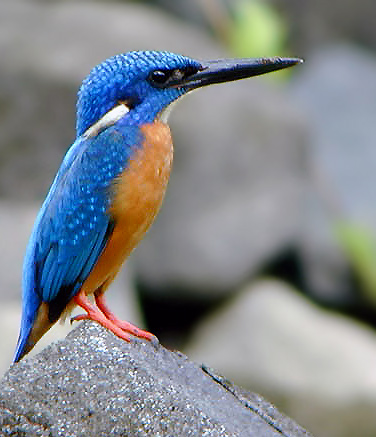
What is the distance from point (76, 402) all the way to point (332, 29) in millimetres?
11602

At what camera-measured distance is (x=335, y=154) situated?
12312 millimetres

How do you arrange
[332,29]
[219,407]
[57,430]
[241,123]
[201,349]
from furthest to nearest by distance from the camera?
[332,29] → [241,123] → [201,349] → [219,407] → [57,430]

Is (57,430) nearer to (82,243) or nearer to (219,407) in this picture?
(219,407)

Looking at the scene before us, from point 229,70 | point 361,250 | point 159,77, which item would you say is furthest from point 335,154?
point 159,77

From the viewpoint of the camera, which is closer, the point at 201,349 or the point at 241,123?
the point at 201,349

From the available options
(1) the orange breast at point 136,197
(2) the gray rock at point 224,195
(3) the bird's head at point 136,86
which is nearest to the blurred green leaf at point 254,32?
(2) the gray rock at point 224,195

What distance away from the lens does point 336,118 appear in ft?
42.1

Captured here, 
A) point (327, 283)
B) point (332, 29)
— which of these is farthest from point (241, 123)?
point (332, 29)

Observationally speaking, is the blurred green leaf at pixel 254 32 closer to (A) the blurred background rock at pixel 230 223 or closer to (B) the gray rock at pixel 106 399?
(A) the blurred background rock at pixel 230 223

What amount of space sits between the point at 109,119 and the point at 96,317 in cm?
79

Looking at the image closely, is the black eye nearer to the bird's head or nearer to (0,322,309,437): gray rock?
the bird's head

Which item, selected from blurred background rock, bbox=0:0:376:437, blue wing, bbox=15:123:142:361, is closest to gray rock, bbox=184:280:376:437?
blurred background rock, bbox=0:0:376:437

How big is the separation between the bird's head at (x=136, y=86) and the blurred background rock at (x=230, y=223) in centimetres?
416

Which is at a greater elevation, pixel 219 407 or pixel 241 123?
pixel 219 407
